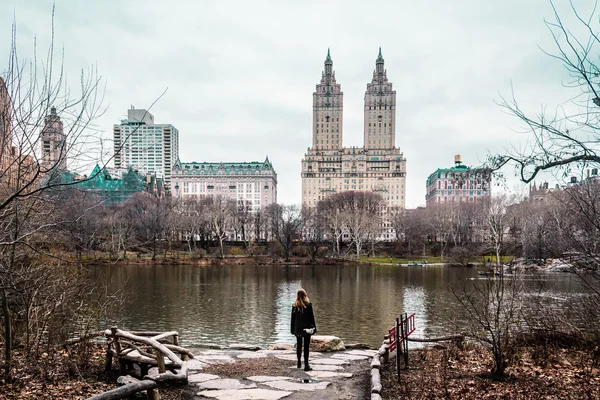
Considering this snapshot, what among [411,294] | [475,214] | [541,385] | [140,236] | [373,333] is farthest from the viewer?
[475,214]

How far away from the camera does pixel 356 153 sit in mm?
144875

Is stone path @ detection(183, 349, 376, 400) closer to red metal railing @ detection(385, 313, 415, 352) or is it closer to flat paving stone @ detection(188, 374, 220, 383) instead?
flat paving stone @ detection(188, 374, 220, 383)

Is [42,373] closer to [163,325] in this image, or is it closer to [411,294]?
[163,325]

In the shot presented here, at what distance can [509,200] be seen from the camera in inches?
2940

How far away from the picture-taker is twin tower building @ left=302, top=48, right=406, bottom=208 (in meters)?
144

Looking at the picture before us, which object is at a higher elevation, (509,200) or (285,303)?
(509,200)

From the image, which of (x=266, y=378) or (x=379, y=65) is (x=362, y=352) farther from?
(x=379, y=65)

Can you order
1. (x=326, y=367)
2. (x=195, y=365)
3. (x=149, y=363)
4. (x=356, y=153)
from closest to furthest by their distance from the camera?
(x=149, y=363)
(x=195, y=365)
(x=326, y=367)
(x=356, y=153)

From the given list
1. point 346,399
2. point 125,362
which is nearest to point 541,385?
point 346,399

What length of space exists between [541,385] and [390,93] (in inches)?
5817

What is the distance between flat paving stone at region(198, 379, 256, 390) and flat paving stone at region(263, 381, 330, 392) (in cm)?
38

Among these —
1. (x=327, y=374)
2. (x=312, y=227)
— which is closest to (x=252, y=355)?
(x=327, y=374)

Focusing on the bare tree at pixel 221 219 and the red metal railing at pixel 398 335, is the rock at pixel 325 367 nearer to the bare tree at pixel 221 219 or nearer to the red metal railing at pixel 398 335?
the red metal railing at pixel 398 335

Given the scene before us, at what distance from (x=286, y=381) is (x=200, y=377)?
160 cm
